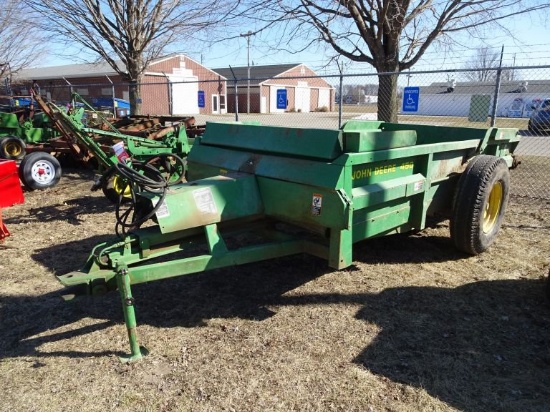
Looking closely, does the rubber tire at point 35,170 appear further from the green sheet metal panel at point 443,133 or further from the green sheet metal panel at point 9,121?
the green sheet metal panel at point 443,133

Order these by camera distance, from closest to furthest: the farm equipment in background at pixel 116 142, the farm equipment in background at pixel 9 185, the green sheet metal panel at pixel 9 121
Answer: the farm equipment in background at pixel 116 142
the farm equipment in background at pixel 9 185
the green sheet metal panel at pixel 9 121

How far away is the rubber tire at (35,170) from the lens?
762 centimetres

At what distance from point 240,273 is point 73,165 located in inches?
283

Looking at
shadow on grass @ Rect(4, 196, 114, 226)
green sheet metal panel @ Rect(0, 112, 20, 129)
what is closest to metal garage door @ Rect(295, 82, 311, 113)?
green sheet metal panel @ Rect(0, 112, 20, 129)

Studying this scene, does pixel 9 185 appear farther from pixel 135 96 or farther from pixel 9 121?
pixel 135 96

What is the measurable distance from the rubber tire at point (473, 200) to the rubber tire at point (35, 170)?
665 cm

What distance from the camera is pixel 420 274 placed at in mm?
4211

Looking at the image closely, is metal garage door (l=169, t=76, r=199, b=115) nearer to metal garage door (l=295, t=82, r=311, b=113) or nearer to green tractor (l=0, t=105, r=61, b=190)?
metal garage door (l=295, t=82, r=311, b=113)

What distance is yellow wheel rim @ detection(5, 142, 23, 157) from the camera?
918cm

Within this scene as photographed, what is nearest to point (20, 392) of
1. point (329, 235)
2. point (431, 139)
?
point (329, 235)

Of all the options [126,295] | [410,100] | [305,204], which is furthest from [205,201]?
[410,100]

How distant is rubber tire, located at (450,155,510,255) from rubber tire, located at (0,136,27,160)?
8.24 m

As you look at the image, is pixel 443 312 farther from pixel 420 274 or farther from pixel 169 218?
pixel 169 218

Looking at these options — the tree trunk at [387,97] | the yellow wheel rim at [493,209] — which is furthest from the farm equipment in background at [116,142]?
the tree trunk at [387,97]
